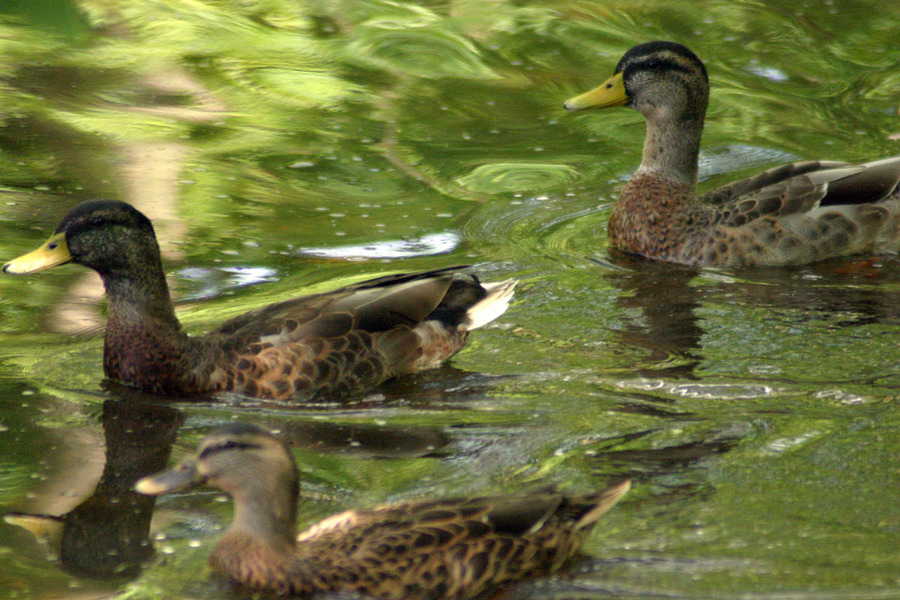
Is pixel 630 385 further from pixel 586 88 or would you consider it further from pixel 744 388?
pixel 586 88

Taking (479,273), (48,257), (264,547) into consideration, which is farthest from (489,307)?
(264,547)

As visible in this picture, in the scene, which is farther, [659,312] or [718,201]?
[718,201]

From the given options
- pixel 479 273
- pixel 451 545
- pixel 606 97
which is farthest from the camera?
pixel 606 97

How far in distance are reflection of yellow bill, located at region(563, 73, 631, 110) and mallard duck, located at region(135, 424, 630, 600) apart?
18.0 ft

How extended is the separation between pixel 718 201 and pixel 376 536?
5304 mm

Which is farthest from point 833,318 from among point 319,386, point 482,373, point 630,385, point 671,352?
point 319,386

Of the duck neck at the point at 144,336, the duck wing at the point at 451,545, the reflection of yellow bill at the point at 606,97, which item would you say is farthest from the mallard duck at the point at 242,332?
the reflection of yellow bill at the point at 606,97

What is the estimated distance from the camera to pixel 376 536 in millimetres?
4727

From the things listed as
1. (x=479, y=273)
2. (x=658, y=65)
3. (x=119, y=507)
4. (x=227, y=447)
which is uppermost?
(x=658, y=65)

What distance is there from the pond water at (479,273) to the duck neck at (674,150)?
25.5 inches

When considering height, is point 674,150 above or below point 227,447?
below

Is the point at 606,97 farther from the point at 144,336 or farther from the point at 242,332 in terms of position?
the point at 144,336

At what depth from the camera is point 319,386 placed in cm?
670

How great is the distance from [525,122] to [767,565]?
840 centimetres
